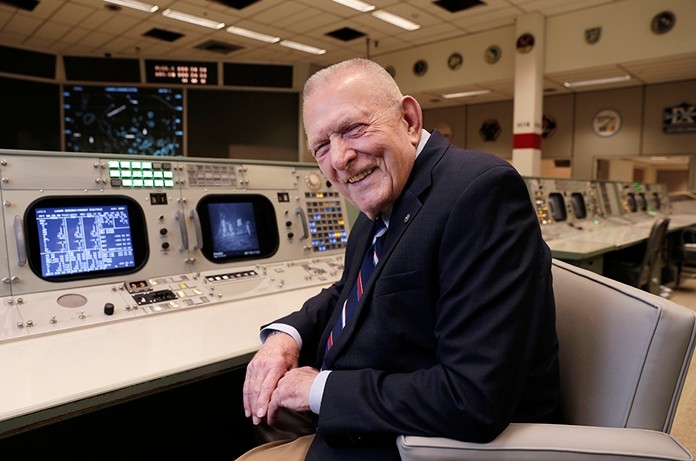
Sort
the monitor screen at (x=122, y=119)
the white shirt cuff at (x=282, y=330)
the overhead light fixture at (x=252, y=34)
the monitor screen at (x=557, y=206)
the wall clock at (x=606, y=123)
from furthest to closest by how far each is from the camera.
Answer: the wall clock at (x=606, y=123), the monitor screen at (x=122, y=119), the overhead light fixture at (x=252, y=34), the monitor screen at (x=557, y=206), the white shirt cuff at (x=282, y=330)

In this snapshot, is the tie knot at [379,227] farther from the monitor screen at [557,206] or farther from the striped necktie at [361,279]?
the monitor screen at [557,206]

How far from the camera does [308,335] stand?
119 centimetres

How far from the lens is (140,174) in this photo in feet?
5.13

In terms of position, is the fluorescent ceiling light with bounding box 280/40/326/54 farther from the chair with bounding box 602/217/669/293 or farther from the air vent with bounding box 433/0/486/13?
the chair with bounding box 602/217/669/293

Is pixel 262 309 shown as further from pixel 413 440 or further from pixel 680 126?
pixel 680 126

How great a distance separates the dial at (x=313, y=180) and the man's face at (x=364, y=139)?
3.34ft

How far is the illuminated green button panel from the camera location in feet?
4.94

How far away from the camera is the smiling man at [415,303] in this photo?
29.5 inches

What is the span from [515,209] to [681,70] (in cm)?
745

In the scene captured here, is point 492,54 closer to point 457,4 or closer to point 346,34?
point 457,4

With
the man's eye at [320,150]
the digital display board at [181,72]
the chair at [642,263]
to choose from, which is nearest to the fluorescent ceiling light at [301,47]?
the digital display board at [181,72]

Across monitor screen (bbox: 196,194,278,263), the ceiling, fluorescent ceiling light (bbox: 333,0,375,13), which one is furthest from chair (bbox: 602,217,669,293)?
fluorescent ceiling light (bbox: 333,0,375,13)

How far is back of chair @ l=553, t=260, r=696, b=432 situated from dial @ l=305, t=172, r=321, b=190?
1219 millimetres

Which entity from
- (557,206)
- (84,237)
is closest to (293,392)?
(84,237)
